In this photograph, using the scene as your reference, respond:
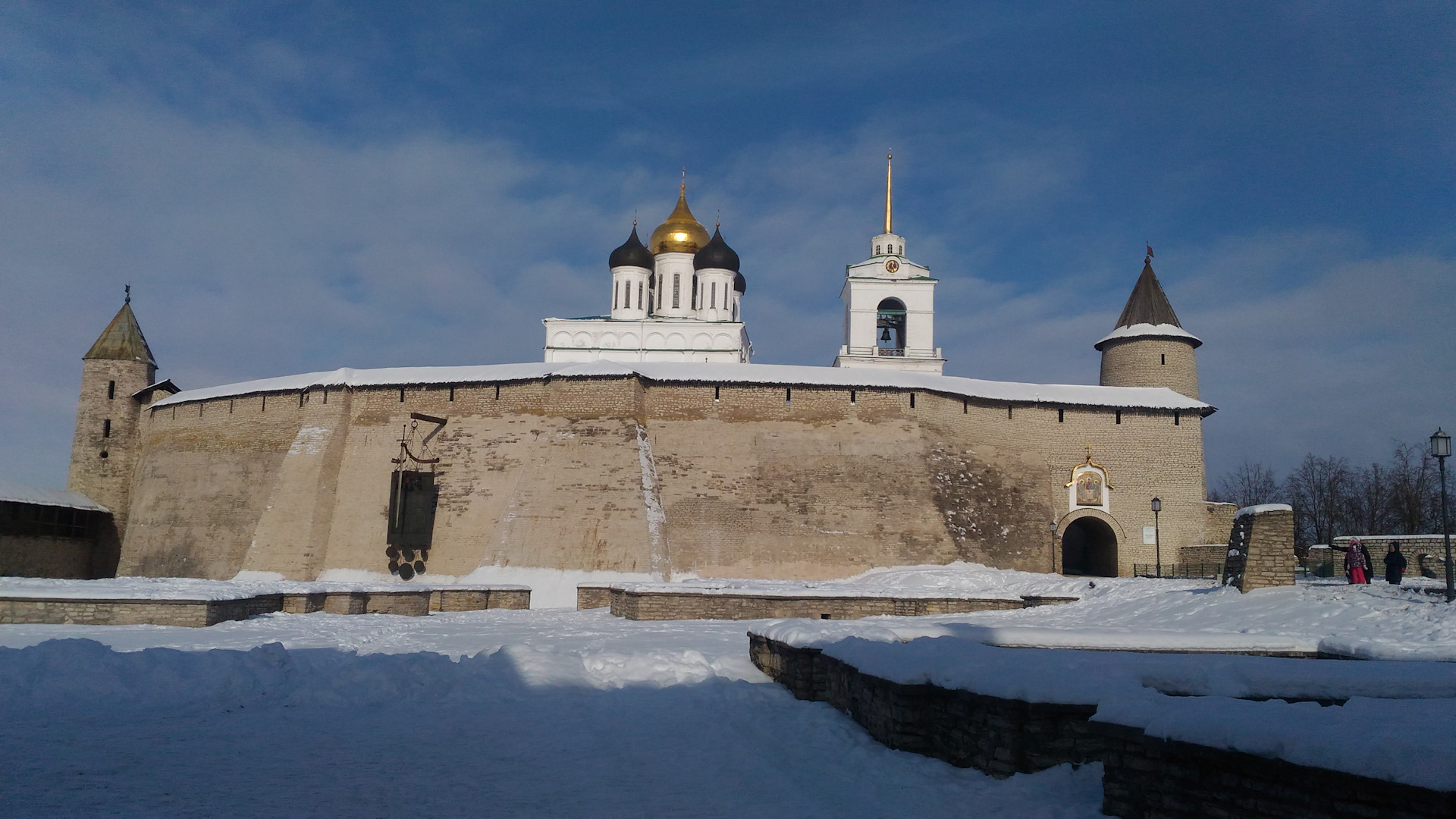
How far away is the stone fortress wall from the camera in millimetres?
18578

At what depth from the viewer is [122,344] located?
2622cm

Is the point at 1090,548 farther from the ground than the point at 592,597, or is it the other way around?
the point at 1090,548

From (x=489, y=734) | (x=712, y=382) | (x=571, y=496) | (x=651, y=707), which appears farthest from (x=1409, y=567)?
(x=489, y=734)

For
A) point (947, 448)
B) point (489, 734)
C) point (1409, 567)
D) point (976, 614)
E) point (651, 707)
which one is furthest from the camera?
point (947, 448)

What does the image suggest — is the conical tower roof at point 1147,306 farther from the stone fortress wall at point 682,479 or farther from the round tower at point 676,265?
the round tower at point 676,265

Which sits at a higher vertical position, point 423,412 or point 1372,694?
point 423,412

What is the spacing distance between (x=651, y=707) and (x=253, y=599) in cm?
839

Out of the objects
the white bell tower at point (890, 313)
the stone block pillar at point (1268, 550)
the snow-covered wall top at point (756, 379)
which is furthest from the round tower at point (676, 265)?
the stone block pillar at point (1268, 550)

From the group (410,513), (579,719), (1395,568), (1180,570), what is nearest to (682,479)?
(410,513)

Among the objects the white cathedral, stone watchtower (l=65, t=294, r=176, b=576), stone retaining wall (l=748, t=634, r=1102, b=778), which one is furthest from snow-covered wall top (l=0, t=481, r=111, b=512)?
stone retaining wall (l=748, t=634, r=1102, b=778)

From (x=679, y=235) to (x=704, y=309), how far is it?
10.4 ft

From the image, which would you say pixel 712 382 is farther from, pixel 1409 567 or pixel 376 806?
pixel 376 806

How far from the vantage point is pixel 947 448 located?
20078mm

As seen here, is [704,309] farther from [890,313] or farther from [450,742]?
[450,742]
